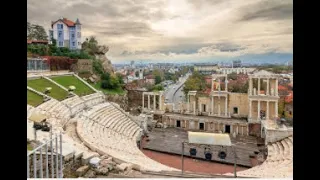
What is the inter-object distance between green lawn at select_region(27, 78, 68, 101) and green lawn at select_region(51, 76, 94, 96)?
0.85 m

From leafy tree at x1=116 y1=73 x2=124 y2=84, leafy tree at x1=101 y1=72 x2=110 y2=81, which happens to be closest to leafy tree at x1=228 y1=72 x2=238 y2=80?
leafy tree at x1=116 y1=73 x2=124 y2=84

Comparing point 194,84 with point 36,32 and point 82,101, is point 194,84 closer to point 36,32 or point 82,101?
point 82,101

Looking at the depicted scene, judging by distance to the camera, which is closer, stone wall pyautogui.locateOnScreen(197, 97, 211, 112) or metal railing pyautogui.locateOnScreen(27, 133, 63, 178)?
metal railing pyautogui.locateOnScreen(27, 133, 63, 178)

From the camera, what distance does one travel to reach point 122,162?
228 inches

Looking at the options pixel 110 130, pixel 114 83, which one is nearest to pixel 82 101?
pixel 110 130

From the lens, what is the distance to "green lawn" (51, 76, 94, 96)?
13219 millimetres

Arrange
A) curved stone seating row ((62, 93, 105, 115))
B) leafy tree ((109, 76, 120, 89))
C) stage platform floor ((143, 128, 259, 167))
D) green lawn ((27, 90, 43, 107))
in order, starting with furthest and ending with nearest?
leafy tree ((109, 76, 120, 89)) < curved stone seating row ((62, 93, 105, 115)) < green lawn ((27, 90, 43, 107)) < stage platform floor ((143, 128, 259, 167))

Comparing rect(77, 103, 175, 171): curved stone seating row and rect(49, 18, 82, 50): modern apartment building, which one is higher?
rect(49, 18, 82, 50): modern apartment building

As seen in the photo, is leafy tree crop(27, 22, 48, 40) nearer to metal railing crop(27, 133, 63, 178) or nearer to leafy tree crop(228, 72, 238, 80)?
leafy tree crop(228, 72, 238, 80)

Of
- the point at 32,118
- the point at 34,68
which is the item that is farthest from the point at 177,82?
the point at 32,118

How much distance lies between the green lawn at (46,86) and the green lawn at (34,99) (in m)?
0.76

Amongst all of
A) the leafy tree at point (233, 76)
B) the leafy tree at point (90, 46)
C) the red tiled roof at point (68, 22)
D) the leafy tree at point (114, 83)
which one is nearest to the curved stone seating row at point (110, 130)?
the leafy tree at point (114, 83)
